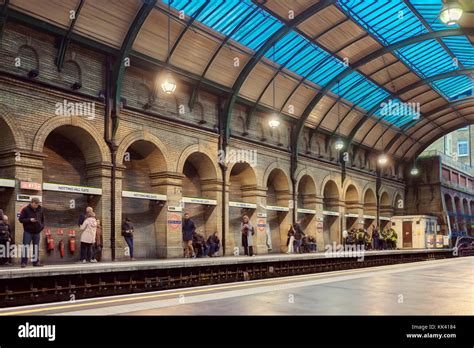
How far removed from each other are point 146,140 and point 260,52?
6.45 meters

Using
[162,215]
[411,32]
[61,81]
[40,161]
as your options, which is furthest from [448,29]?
[40,161]

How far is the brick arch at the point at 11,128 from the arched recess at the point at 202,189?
26.8ft

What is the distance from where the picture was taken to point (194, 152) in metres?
20.4

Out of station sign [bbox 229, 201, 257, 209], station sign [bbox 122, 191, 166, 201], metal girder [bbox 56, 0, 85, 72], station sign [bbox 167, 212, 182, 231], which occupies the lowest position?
station sign [bbox 167, 212, 182, 231]

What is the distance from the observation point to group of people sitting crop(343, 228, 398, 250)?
29.2 m

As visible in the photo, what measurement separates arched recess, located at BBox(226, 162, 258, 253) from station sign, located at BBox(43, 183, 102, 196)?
335 inches

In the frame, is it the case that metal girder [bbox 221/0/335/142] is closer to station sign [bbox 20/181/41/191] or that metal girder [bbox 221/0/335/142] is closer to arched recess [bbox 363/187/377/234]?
station sign [bbox 20/181/41/191]

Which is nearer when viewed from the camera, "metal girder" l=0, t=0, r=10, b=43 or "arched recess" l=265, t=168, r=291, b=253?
"metal girder" l=0, t=0, r=10, b=43

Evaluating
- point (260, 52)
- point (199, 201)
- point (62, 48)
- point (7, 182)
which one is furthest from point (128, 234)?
point (260, 52)

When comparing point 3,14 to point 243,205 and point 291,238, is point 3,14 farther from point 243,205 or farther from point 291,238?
point 291,238

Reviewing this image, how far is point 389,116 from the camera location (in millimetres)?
34344

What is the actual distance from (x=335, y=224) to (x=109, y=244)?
746 inches

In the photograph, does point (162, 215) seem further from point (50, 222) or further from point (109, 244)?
point (50, 222)

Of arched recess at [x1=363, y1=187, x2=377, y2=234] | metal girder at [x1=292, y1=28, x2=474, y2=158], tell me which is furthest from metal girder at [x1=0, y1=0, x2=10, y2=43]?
arched recess at [x1=363, y1=187, x2=377, y2=234]
